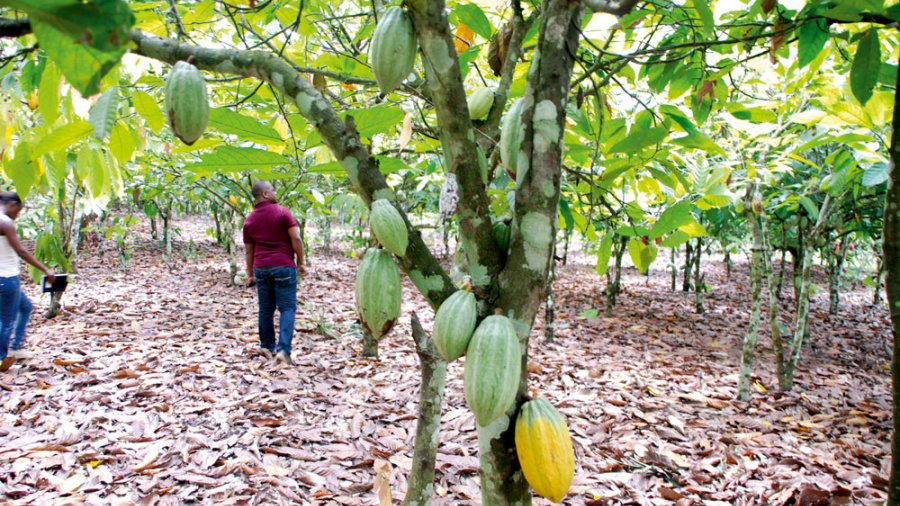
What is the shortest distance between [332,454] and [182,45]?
2028mm

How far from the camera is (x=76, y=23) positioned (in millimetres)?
324

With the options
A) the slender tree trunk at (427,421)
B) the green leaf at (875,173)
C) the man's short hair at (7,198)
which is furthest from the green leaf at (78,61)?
the man's short hair at (7,198)

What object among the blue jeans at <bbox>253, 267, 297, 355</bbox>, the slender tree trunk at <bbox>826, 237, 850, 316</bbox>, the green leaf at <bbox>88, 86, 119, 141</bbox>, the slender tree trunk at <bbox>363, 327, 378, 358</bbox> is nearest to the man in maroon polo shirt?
the blue jeans at <bbox>253, 267, 297, 355</bbox>

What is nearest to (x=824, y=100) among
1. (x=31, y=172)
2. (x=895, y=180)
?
(x=895, y=180)

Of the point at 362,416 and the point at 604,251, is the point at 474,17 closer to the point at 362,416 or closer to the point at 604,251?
the point at 604,251

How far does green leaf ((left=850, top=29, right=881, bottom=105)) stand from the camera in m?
0.98

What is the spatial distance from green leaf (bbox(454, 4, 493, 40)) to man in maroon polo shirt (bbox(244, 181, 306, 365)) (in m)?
2.54

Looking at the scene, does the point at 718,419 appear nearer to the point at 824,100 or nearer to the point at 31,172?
the point at 824,100

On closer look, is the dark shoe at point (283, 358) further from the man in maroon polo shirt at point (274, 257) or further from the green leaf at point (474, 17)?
the green leaf at point (474, 17)

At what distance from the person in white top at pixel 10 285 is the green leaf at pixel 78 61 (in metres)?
3.93

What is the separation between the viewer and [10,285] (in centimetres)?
346

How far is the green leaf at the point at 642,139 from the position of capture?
105 centimetres

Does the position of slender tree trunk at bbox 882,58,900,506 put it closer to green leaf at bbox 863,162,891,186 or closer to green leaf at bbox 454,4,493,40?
green leaf at bbox 454,4,493,40

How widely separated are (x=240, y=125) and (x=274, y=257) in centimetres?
266
